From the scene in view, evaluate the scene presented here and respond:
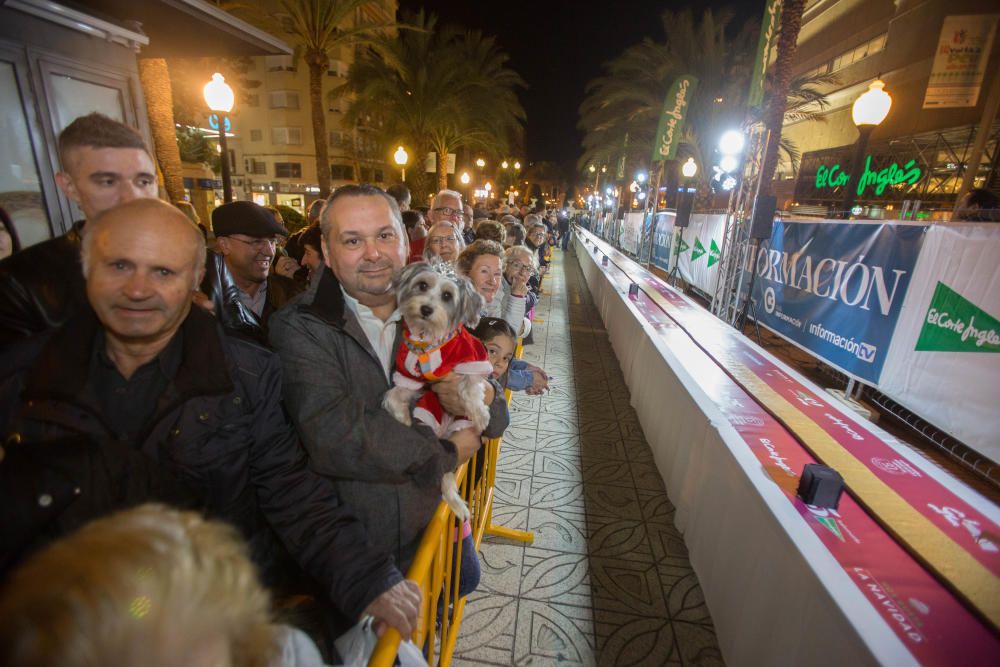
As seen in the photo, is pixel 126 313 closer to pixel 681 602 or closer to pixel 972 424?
pixel 681 602

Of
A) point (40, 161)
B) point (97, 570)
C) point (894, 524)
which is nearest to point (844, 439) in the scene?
point (894, 524)

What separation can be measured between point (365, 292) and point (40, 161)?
599cm

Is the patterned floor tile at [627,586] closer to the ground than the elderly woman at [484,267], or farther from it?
closer to the ground

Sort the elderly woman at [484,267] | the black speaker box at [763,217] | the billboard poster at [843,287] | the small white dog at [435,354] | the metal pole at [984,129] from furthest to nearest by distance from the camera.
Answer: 1. the metal pole at [984,129]
2. the black speaker box at [763,217]
3. the billboard poster at [843,287]
4. the elderly woman at [484,267]
5. the small white dog at [435,354]

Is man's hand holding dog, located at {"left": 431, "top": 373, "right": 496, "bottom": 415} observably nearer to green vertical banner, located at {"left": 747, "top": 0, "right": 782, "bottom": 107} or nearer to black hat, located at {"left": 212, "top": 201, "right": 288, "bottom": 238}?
black hat, located at {"left": 212, "top": 201, "right": 288, "bottom": 238}

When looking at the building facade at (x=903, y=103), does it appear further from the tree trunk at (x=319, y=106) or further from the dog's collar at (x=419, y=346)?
the tree trunk at (x=319, y=106)

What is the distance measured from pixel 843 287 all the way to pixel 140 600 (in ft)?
24.0

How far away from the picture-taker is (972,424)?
4.09 m

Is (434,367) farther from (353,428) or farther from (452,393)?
(353,428)

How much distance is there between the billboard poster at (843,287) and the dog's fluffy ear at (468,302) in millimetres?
5165

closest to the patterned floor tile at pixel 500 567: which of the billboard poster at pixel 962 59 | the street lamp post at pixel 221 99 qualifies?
the street lamp post at pixel 221 99

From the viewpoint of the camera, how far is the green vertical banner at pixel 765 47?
747cm

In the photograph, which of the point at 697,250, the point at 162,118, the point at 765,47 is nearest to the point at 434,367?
the point at 765,47

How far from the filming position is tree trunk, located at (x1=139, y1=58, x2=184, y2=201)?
9219mm
